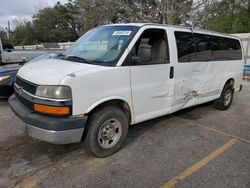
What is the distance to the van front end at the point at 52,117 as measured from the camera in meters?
2.84

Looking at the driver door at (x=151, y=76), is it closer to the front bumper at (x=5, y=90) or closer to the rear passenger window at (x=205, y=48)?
the rear passenger window at (x=205, y=48)

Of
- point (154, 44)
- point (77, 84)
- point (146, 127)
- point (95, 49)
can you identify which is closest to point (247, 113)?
point (146, 127)

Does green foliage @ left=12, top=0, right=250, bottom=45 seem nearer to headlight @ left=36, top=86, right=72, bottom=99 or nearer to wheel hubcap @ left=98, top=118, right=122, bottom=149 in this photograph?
wheel hubcap @ left=98, top=118, right=122, bottom=149

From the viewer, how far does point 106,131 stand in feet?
11.4

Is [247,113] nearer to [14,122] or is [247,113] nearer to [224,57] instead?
[224,57]

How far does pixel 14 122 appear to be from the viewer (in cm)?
484

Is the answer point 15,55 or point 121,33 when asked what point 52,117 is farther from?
point 15,55

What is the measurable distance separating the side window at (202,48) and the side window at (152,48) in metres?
1.01

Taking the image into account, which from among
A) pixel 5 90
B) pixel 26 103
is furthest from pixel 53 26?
pixel 26 103

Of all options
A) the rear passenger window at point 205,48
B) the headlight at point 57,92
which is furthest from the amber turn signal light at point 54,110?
the rear passenger window at point 205,48

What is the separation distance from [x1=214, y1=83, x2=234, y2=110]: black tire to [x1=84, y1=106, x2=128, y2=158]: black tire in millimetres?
3404

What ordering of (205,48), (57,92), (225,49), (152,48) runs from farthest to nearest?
1. (225,49)
2. (205,48)
3. (152,48)
4. (57,92)

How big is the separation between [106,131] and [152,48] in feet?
5.27

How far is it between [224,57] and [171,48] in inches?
88.2
